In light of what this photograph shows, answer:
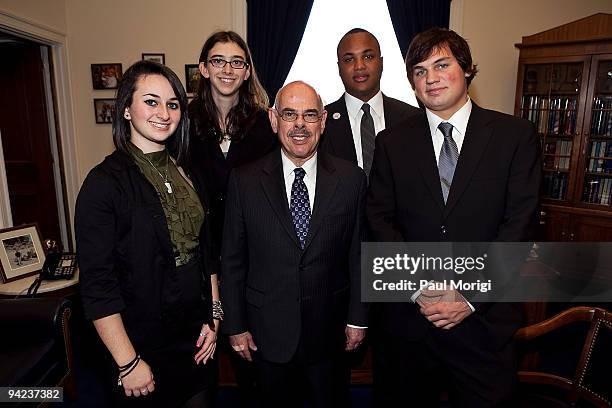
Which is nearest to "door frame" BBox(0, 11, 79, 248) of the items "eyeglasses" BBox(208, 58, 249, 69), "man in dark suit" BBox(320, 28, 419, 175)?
"eyeglasses" BBox(208, 58, 249, 69)

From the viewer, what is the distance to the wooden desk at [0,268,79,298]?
8.57 ft

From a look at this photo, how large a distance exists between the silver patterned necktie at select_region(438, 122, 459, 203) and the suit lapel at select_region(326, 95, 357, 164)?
27.0 inches

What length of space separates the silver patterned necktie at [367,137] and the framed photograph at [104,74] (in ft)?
10.2

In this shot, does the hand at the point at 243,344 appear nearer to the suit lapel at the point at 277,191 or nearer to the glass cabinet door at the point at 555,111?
the suit lapel at the point at 277,191

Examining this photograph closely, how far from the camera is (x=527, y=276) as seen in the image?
2.76 m

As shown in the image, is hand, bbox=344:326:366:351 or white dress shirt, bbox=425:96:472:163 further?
hand, bbox=344:326:366:351

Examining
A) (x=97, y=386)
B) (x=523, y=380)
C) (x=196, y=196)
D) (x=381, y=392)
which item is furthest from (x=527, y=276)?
(x=97, y=386)

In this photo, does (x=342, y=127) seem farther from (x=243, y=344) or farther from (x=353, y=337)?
(x=243, y=344)

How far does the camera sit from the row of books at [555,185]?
4494 mm

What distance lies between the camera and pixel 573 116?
14.3ft

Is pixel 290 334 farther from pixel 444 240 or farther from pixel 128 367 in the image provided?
pixel 444 240

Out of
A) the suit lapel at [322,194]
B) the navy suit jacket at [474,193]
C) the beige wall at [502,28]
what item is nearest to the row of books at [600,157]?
the beige wall at [502,28]

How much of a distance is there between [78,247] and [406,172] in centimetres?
115

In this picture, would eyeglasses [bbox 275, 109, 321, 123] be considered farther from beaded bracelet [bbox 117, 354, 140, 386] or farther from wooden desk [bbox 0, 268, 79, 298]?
wooden desk [bbox 0, 268, 79, 298]
